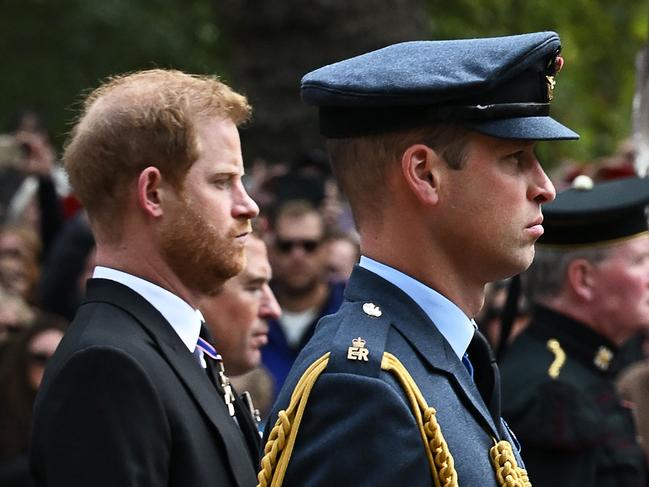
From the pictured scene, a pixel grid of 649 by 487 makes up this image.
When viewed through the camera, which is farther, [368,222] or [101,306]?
[101,306]

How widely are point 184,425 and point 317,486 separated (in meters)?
0.62

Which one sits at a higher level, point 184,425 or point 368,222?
point 368,222

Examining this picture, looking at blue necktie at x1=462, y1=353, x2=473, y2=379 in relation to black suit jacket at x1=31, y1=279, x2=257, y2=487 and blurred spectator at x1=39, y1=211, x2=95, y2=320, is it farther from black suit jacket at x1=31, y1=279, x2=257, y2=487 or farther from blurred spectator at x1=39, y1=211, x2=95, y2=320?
blurred spectator at x1=39, y1=211, x2=95, y2=320

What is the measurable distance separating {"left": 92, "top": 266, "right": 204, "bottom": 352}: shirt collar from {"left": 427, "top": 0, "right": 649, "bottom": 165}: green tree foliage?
348 inches

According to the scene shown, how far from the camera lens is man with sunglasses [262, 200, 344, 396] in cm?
784

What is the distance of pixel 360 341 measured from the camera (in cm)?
313

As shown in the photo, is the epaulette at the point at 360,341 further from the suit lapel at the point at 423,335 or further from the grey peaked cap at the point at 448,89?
the grey peaked cap at the point at 448,89

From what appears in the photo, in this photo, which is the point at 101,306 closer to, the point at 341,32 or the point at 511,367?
the point at 511,367

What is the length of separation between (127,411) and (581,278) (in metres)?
2.77

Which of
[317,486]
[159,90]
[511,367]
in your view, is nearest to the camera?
[317,486]

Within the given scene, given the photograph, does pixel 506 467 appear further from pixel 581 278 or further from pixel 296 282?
pixel 296 282

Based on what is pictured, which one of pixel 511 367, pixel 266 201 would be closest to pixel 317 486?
pixel 511 367

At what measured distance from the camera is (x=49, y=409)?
3408 millimetres

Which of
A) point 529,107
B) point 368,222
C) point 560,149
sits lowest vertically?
point 560,149
